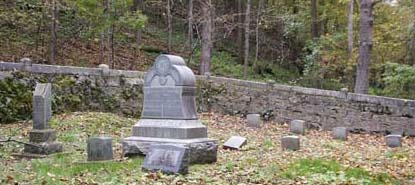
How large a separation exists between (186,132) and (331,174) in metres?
2.43

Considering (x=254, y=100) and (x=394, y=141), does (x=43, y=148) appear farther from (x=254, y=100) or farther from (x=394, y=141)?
(x=254, y=100)

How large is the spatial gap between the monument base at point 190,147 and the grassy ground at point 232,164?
20 centimetres

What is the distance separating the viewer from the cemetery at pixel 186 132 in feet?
25.2

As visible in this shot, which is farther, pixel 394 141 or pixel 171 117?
pixel 394 141

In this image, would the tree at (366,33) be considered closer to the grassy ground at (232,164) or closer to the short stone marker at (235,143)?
the grassy ground at (232,164)

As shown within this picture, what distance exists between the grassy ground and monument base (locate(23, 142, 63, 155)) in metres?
0.24

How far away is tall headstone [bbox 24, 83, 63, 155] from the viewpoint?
9.64m

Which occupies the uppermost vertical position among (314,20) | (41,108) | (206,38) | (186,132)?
(314,20)

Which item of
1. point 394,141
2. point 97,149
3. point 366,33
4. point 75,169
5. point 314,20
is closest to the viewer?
point 75,169

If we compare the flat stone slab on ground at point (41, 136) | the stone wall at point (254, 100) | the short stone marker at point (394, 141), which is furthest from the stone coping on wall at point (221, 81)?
the flat stone slab on ground at point (41, 136)

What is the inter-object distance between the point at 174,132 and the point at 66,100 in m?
6.32

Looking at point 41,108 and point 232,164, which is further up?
point 41,108

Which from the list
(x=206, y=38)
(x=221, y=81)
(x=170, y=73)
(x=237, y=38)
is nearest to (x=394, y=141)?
(x=170, y=73)

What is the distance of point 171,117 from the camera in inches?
359
